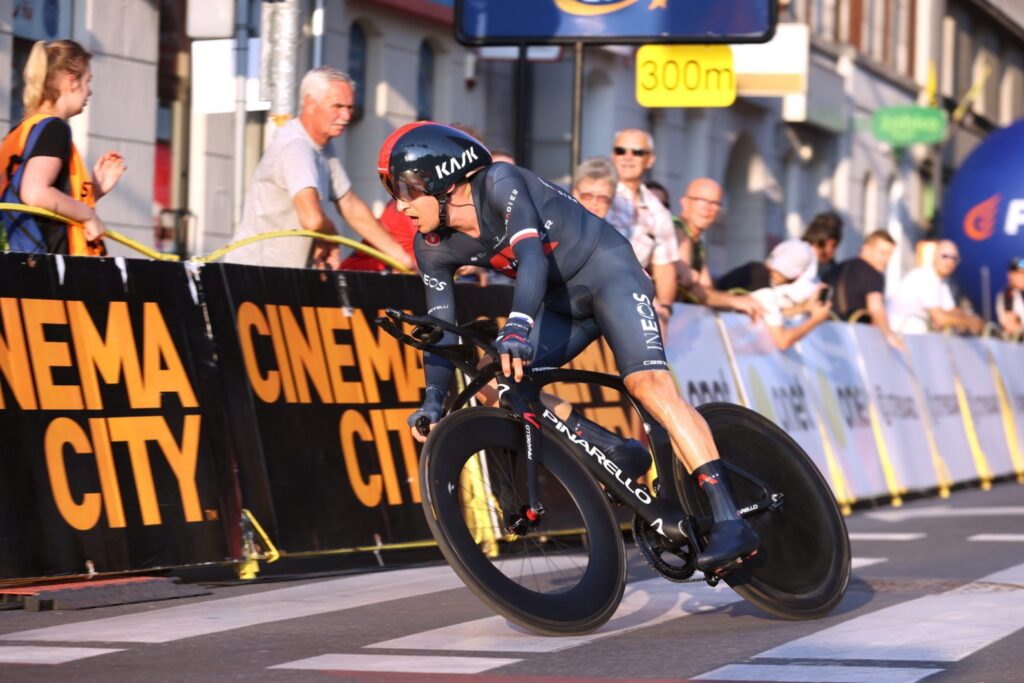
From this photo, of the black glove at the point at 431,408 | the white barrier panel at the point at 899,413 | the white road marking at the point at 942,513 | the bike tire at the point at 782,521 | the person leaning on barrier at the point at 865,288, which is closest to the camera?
the black glove at the point at 431,408

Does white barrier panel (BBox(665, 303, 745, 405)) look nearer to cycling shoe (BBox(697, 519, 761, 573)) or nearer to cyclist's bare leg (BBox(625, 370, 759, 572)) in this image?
cyclist's bare leg (BBox(625, 370, 759, 572))

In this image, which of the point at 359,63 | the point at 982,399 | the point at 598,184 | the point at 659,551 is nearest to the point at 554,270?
the point at 659,551

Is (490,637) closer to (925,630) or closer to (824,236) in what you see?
(925,630)

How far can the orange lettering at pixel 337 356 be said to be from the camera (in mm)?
9562

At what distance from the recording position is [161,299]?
28.7 ft

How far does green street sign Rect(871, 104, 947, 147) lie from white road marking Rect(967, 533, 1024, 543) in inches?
930

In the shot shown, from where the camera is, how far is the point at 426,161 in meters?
6.85

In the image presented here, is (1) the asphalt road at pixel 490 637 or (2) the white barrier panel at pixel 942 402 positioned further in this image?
(2) the white barrier panel at pixel 942 402

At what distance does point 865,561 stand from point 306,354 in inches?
114

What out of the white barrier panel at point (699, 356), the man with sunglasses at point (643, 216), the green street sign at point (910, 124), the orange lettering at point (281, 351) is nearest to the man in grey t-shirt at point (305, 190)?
the orange lettering at point (281, 351)

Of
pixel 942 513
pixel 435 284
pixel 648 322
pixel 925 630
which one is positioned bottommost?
pixel 942 513

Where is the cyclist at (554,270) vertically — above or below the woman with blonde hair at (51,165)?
below

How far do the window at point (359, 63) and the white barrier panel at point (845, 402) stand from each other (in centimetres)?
641

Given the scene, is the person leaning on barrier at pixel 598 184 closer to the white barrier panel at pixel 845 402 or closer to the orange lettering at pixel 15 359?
the orange lettering at pixel 15 359
